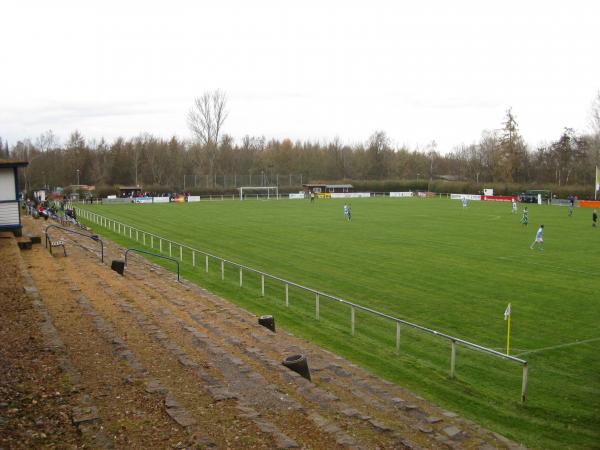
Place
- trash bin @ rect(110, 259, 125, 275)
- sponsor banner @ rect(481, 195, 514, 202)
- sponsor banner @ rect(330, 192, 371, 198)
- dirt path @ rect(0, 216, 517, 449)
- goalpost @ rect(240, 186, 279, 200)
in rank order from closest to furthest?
dirt path @ rect(0, 216, 517, 449) → trash bin @ rect(110, 259, 125, 275) → sponsor banner @ rect(481, 195, 514, 202) → goalpost @ rect(240, 186, 279, 200) → sponsor banner @ rect(330, 192, 371, 198)

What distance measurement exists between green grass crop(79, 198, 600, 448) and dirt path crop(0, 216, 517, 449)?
1435 mm

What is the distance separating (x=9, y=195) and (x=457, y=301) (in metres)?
18.3

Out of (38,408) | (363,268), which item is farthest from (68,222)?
(38,408)

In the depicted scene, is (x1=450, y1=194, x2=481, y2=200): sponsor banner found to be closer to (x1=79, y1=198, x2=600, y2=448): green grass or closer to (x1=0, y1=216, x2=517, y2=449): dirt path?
(x1=79, y1=198, x2=600, y2=448): green grass

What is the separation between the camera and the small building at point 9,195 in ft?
76.5

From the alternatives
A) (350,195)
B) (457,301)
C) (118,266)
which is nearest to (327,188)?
(350,195)

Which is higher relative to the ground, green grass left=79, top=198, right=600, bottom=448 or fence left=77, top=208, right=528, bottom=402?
fence left=77, top=208, right=528, bottom=402

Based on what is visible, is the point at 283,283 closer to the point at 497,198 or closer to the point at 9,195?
the point at 9,195

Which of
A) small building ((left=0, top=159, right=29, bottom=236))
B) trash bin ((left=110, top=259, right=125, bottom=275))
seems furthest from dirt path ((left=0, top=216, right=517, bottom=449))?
small building ((left=0, top=159, right=29, bottom=236))

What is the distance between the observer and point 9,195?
Result: 77.4 ft

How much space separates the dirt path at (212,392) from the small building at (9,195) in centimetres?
1144

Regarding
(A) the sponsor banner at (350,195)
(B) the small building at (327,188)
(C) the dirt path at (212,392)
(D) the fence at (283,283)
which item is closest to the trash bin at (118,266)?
(D) the fence at (283,283)

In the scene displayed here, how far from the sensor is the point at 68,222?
37.1 metres

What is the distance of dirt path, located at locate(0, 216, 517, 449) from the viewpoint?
6941 millimetres
